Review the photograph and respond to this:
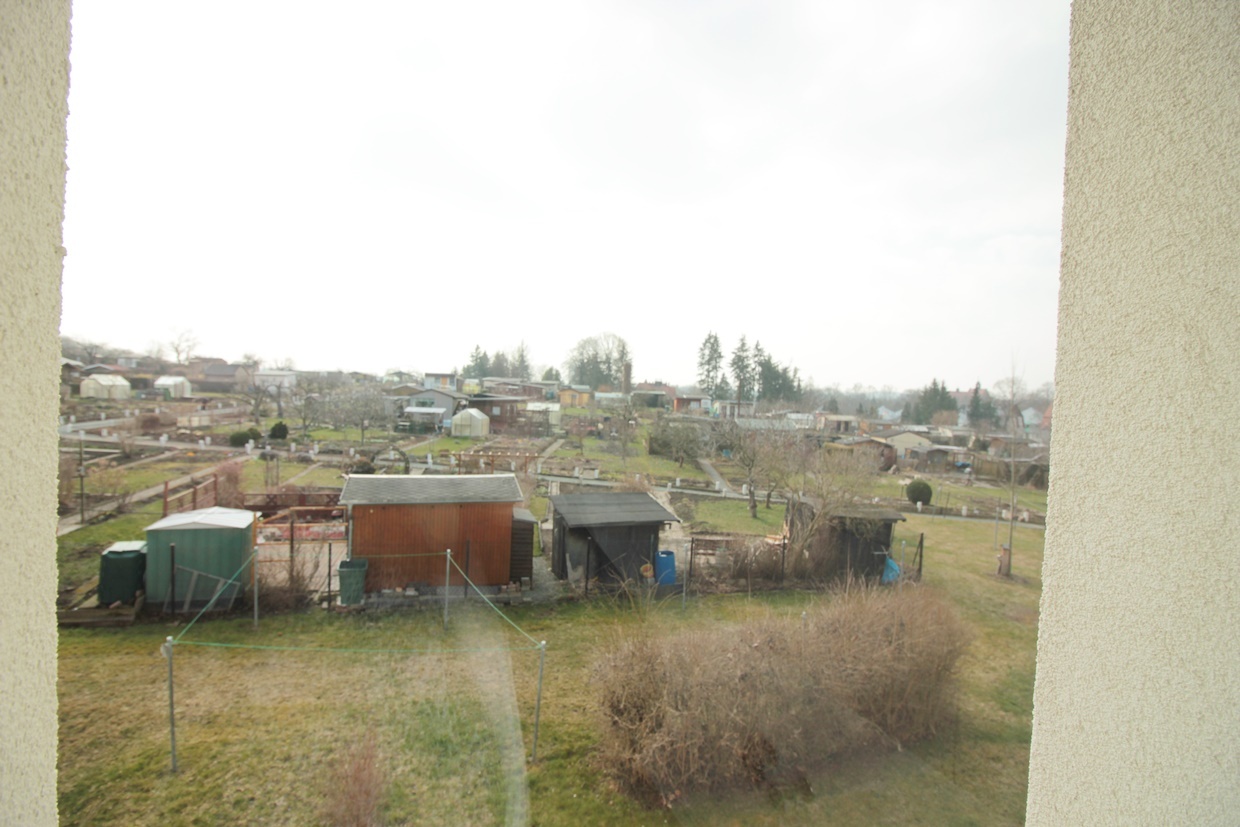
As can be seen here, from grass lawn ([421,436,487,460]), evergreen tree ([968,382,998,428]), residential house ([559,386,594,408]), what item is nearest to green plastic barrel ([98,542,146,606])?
grass lawn ([421,436,487,460])

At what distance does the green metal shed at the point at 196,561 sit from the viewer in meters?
8.13

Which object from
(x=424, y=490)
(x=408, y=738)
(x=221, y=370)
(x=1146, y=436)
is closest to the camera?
(x=1146, y=436)

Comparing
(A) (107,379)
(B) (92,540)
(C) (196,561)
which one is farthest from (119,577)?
(A) (107,379)

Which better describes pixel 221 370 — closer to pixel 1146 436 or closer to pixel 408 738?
pixel 408 738

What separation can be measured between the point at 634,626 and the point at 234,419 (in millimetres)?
33192

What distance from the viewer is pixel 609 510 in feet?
35.7

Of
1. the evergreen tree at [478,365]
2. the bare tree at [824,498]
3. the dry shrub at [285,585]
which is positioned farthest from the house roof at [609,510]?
the evergreen tree at [478,365]

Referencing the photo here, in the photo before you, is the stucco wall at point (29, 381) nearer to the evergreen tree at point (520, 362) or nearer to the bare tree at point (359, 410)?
the bare tree at point (359, 410)

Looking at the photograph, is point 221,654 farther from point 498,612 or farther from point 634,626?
point 634,626

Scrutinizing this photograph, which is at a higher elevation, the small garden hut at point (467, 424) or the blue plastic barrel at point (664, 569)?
the small garden hut at point (467, 424)

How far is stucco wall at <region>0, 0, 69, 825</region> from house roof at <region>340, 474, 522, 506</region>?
29.6 feet

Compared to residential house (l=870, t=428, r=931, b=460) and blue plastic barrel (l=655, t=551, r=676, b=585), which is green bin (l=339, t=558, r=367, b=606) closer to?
blue plastic barrel (l=655, t=551, r=676, b=585)

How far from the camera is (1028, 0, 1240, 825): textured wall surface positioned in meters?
0.91

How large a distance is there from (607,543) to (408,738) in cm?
533
